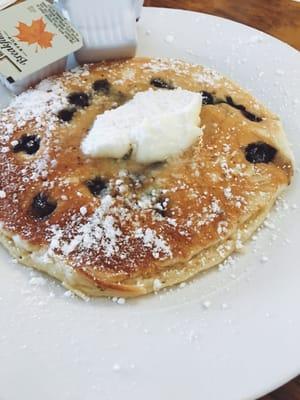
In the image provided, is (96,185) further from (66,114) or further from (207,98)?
(207,98)

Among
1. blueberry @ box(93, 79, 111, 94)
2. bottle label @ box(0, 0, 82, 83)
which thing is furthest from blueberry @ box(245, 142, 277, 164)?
bottle label @ box(0, 0, 82, 83)

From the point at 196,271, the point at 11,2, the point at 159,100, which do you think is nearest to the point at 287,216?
A: the point at 196,271

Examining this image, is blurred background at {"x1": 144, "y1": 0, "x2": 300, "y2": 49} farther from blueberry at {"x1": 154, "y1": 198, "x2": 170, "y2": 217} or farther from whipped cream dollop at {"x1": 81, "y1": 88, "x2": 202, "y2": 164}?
blueberry at {"x1": 154, "y1": 198, "x2": 170, "y2": 217}

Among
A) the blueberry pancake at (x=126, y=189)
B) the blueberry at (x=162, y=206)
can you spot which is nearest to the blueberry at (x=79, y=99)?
the blueberry pancake at (x=126, y=189)

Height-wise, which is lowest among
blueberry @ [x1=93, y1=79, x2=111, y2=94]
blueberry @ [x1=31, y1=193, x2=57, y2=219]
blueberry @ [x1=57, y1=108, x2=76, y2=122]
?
blueberry @ [x1=31, y1=193, x2=57, y2=219]

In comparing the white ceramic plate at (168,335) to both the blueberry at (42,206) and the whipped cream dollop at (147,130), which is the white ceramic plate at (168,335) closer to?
the blueberry at (42,206)

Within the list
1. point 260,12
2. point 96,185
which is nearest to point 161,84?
point 96,185
